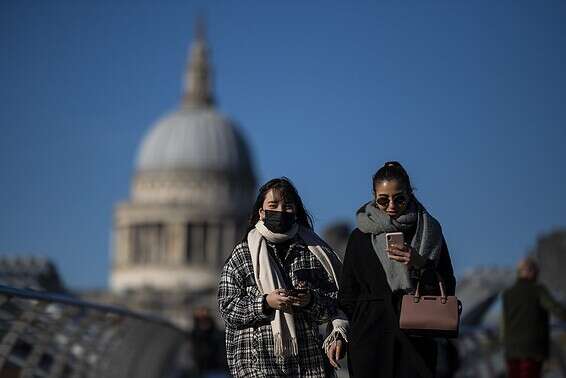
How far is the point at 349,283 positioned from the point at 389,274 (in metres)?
0.26

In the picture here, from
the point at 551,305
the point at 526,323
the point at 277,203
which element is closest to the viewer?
the point at 277,203

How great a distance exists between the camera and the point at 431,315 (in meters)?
7.71

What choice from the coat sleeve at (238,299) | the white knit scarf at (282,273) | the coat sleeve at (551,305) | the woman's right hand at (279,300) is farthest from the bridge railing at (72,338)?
the coat sleeve at (551,305)

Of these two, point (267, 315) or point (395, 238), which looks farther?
point (267, 315)

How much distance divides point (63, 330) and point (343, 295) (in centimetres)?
562

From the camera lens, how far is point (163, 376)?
925 inches

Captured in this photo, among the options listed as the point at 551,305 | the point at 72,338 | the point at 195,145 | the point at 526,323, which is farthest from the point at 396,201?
the point at 195,145

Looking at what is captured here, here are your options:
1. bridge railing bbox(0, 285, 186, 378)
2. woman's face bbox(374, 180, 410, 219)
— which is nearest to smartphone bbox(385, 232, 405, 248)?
woman's face bbox(374, 180, 410, 219)

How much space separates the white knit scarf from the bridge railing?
1.96m

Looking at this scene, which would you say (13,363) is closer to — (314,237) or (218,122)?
(314,237)

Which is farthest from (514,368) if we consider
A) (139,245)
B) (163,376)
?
(139,245)

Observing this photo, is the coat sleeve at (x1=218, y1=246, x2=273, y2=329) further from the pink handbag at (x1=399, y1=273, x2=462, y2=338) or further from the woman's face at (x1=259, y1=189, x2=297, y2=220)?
the pink handbag at (x1=399, y1=273, x2=462, y2=338)

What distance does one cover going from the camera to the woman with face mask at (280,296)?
321 inches

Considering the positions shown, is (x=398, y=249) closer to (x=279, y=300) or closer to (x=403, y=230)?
(x=403, y=230)
